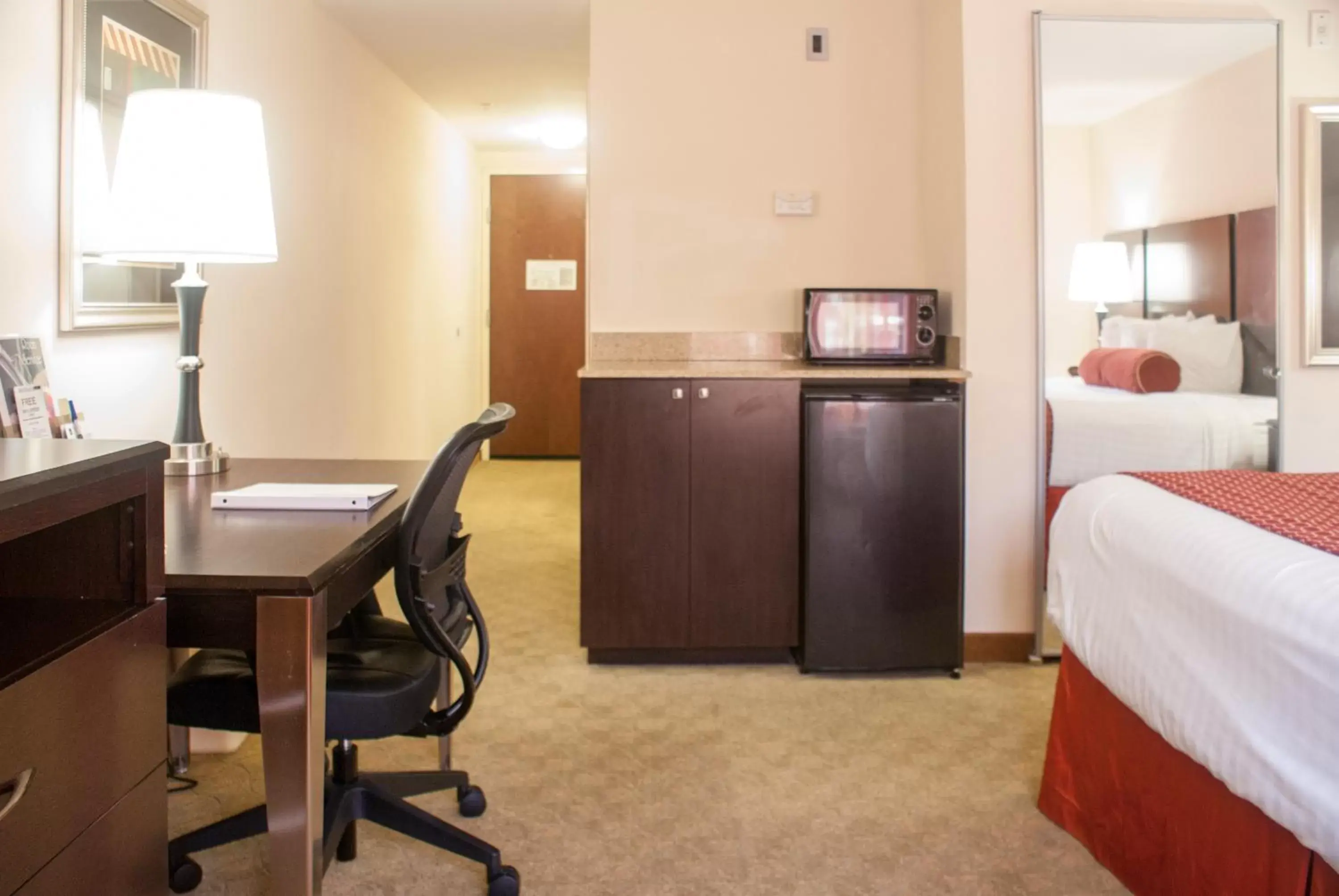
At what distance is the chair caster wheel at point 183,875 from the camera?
2.03m

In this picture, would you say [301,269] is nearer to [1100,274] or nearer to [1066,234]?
[1066,234]

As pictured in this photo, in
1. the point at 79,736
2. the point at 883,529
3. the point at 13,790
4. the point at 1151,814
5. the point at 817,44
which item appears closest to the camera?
the point at 13,790

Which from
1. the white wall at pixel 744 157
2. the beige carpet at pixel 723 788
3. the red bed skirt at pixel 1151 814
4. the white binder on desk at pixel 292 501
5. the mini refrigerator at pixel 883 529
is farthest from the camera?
the white wall at pixel 744 157

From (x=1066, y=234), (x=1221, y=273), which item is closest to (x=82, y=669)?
(x=1066, y=234)

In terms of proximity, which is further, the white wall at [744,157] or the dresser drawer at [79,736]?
the white wall at [744,157]

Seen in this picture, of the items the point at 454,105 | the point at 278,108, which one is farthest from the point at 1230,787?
the point at 454,105

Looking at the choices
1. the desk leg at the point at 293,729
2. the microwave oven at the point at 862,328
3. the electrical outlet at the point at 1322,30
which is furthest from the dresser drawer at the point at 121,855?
the electrical outlet at the point at 1322,30

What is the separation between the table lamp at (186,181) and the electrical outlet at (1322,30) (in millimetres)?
3044

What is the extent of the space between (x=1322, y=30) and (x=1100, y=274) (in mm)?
990

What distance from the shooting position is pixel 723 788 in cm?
254

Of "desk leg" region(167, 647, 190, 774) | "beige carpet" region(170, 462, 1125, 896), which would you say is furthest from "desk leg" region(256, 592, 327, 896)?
"desk leg" region(167, 647, 190, 774)

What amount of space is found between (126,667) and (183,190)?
1110mm

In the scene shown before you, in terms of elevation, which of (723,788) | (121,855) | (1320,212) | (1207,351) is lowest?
(723,788)

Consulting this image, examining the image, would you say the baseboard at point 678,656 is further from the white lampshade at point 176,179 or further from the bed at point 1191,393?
the white lampshade at point 176,179
